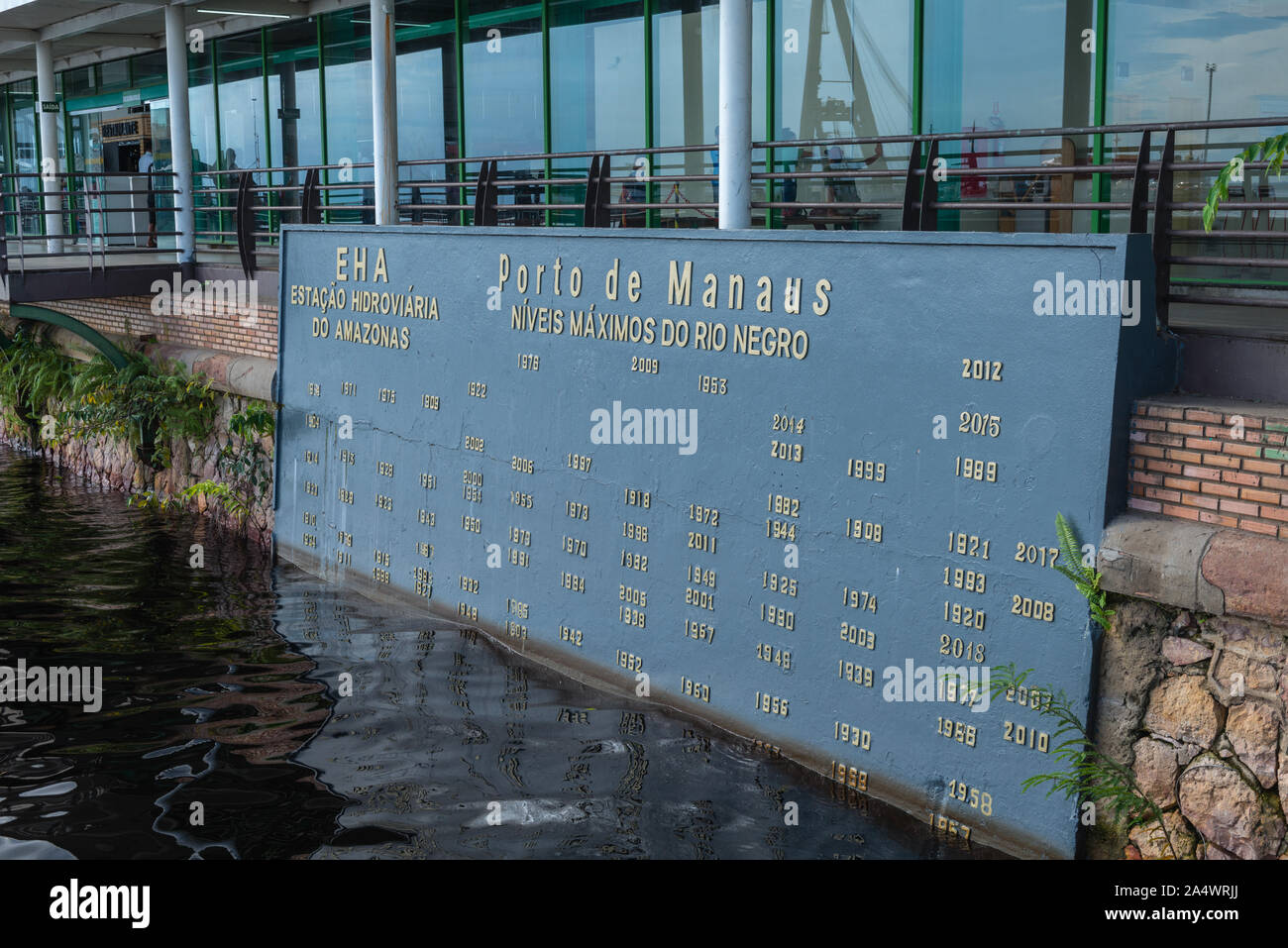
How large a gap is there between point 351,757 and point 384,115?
21.7 feet

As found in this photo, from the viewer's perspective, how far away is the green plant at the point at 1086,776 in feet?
19.0

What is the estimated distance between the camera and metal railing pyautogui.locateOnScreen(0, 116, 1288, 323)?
22.2 ft

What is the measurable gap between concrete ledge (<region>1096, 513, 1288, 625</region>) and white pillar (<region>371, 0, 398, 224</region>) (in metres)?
8.05

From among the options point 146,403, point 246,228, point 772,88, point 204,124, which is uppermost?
point 204,124

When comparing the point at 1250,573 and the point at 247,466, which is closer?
the point at 1250,573

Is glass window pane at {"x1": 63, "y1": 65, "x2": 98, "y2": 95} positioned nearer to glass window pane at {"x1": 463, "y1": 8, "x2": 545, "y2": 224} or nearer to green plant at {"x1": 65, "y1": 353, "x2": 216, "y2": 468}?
green plant at {"x1": 65, "y1": 353, "x2": 216, "y2": 468}

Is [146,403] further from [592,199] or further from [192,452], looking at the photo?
[592,199]

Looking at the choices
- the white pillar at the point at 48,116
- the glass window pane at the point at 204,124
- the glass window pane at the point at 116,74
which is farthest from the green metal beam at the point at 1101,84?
the glass window pane at the point at 116,74

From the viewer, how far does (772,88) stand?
12164mm

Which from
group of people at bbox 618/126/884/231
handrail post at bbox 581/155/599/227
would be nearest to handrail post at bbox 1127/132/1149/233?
group of people at bbox 618/126/884/231

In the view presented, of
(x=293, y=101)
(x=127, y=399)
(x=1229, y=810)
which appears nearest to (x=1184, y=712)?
(x=1229, y=810)

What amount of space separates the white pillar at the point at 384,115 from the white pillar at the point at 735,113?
15.1 feet

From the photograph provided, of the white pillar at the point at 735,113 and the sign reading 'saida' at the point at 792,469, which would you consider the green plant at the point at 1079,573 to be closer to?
the sign reading 'saida' at the point at 792,469
